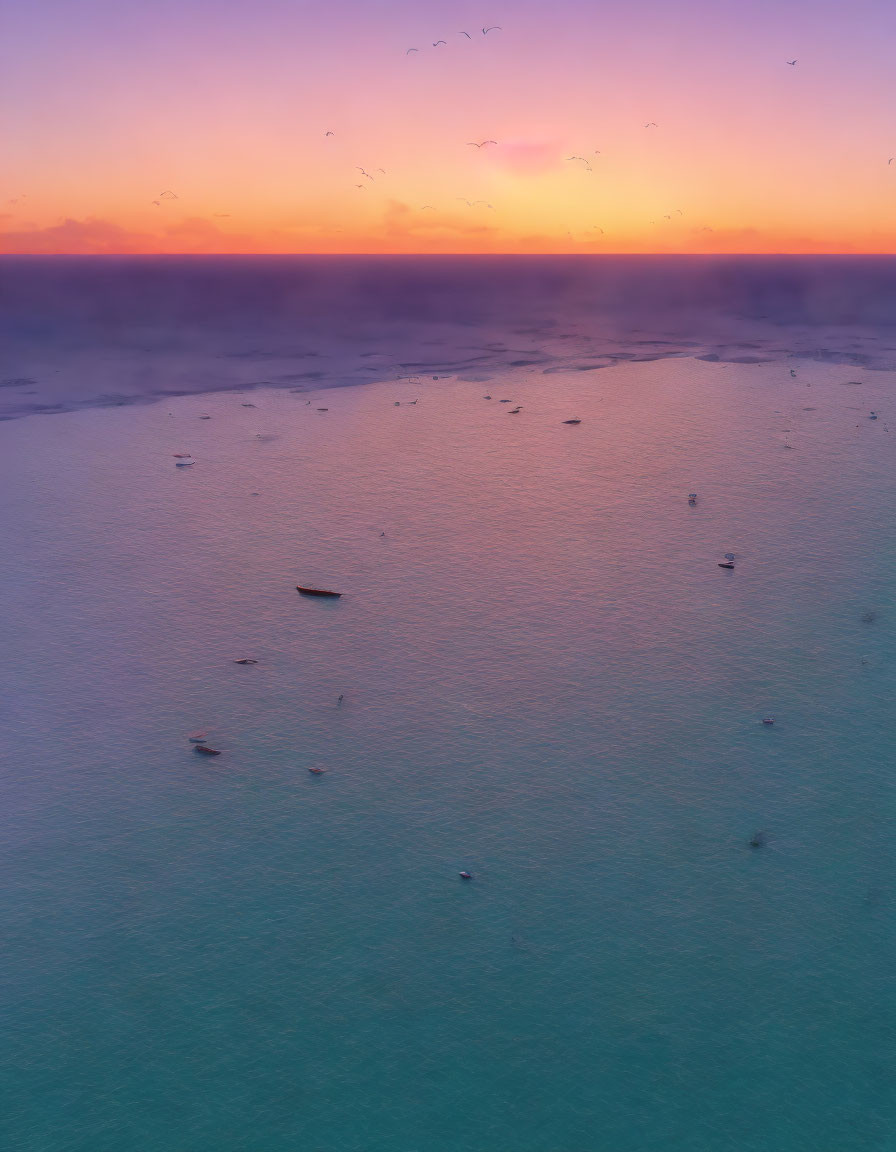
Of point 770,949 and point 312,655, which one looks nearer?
point 770,949

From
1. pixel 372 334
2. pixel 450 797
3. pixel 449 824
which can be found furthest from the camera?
pixel 372 334

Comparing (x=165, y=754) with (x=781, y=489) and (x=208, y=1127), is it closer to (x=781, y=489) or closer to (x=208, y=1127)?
(x=208, y=1127)

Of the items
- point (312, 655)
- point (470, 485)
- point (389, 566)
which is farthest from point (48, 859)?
point (470, 485)

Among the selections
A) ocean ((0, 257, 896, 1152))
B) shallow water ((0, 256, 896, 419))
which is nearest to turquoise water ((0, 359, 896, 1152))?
ocean ((0, 257, 896, 1152))

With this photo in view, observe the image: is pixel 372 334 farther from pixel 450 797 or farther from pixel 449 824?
pixel 449 824

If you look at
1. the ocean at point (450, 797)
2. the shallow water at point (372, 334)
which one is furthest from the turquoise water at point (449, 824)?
the shallow water at point (372, 334)


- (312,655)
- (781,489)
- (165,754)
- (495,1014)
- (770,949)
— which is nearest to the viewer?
(495,1014)

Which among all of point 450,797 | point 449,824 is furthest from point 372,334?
point 449,824
